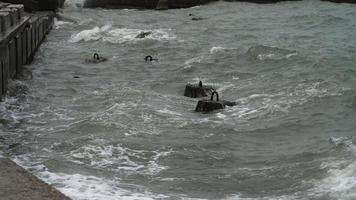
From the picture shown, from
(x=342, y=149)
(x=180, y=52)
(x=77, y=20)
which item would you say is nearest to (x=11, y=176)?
(x=342, y=149)

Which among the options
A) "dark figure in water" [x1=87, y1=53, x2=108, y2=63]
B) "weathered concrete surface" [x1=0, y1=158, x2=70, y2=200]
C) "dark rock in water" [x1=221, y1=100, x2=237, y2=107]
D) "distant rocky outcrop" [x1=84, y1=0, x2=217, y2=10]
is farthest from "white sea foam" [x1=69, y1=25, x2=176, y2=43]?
"weathered concrete surface" [x1=0, y1=158, x2=70, y2=200]

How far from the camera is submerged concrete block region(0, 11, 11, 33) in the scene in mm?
16188

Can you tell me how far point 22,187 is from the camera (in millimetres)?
7168

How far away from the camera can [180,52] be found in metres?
25.1

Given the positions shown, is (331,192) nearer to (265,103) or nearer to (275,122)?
(275,122)

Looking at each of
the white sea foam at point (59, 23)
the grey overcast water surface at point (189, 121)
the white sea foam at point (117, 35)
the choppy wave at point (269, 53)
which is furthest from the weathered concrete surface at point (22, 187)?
the white sea foam at point (59, 23)

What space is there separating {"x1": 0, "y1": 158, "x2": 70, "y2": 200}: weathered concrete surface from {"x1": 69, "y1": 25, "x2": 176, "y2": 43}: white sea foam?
21405mm

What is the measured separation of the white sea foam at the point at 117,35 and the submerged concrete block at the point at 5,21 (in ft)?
38.6

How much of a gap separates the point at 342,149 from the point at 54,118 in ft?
20.5

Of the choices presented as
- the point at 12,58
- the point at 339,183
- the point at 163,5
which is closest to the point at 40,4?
the point at 163,5

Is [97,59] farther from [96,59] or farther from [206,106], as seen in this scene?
[206,106]

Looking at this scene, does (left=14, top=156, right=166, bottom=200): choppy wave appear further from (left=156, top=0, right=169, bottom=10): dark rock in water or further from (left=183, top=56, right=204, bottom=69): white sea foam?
(left=156, top=0, right=169, bottom=10): dark rock in water

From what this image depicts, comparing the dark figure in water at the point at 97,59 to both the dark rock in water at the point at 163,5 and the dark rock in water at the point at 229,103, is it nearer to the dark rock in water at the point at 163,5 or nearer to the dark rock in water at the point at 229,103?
the dark rock in water at the point at 229,103

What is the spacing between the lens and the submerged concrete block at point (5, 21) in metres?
16.2
